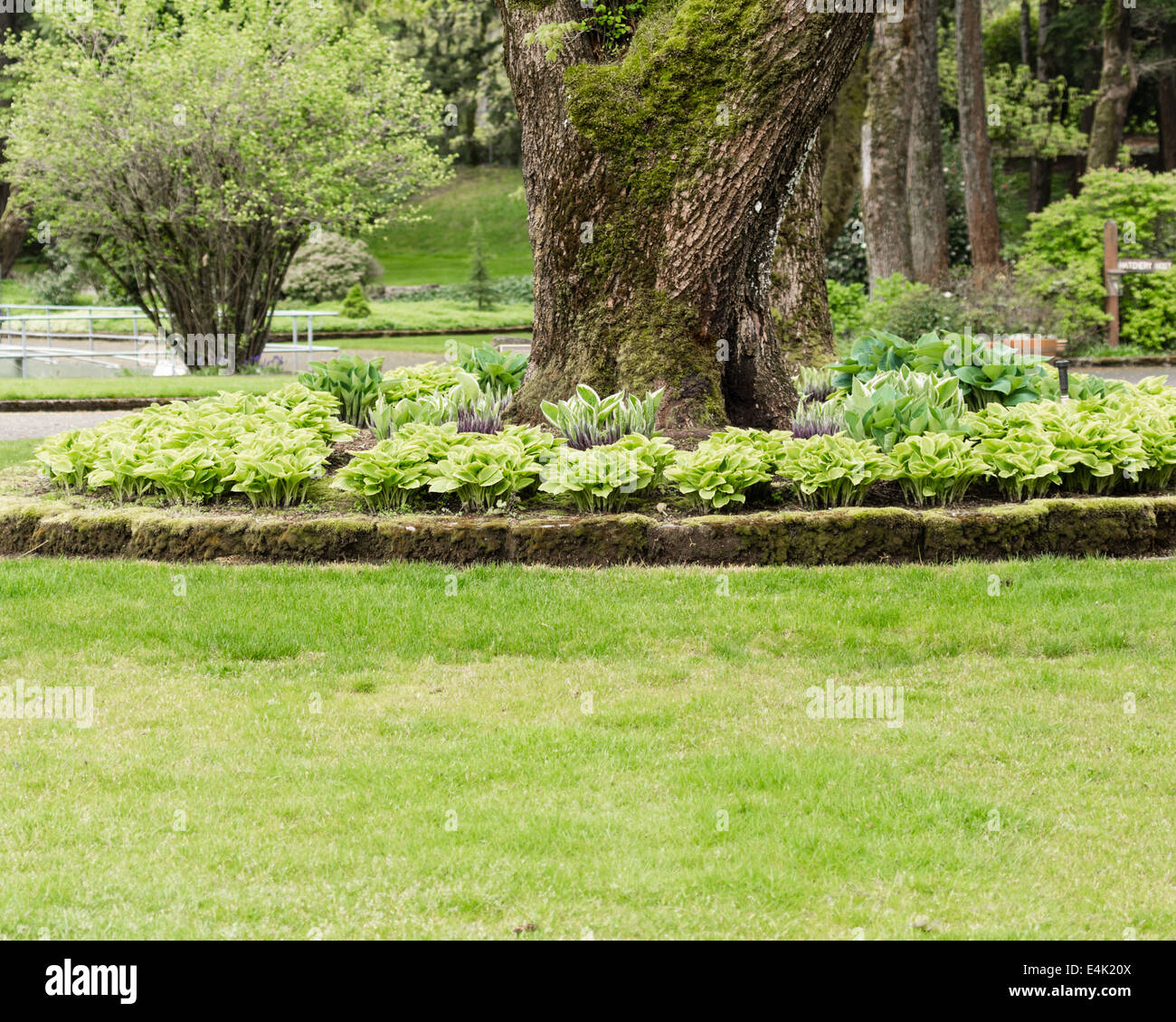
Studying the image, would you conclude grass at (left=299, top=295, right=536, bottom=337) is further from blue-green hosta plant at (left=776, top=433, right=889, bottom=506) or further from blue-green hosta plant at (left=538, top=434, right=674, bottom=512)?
blue-green hosta plant at (left=776, top=433, right=889, bottom=506)

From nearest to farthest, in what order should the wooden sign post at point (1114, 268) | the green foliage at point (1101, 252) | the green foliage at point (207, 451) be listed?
the green foliage at point (207, 451), the wooden sign post at point (1114, 268), the green foliage at point (1101, 252)

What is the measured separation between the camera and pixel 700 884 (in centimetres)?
342

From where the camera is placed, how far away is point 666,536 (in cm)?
659

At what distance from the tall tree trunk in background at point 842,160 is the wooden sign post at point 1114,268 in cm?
413

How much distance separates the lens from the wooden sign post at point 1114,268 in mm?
19547

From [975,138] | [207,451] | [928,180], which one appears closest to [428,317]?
[975,138]

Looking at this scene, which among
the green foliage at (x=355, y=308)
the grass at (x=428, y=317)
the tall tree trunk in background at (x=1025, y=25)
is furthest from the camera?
the tall tree trunk in background at (x=1025, y=25)

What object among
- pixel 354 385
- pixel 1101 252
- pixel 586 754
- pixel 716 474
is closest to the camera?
pixel 586 754

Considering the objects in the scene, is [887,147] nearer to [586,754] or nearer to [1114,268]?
[1114,268]

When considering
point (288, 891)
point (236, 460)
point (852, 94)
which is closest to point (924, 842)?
point (288, 891)

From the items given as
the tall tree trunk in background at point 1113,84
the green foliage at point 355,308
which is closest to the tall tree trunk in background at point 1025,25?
the tall tree trunk in background at point 1113,84

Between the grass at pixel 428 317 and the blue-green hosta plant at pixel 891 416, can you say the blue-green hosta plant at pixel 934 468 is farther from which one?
the grass at pixel 428 317

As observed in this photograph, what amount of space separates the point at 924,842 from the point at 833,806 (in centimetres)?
34

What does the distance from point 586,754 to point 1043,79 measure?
37.8 meters
